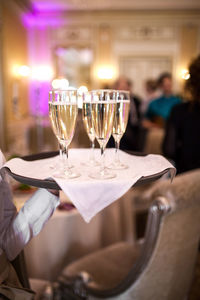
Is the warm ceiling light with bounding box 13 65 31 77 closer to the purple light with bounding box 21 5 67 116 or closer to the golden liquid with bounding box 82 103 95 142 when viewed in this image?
the purple light with bounding box 21 5 67 116

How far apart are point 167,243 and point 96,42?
24.1 ft

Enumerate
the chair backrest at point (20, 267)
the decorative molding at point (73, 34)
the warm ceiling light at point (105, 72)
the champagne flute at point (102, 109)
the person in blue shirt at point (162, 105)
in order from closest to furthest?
the champagne flute at point (102, 109) < the chair backrest at point (20, 267) < the person in blue shirt at point (162, 105) < the decorative molding at point (73, 34) < the warm ceiling light at point (105, 72)

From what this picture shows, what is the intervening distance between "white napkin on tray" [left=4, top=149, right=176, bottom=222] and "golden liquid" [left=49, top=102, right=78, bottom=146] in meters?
0.11

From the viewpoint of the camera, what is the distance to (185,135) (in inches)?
82.0

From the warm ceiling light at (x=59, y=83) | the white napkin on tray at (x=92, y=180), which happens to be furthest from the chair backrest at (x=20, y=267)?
the warm ceiling light at (x=59, y=83)

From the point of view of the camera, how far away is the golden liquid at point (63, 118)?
791mm

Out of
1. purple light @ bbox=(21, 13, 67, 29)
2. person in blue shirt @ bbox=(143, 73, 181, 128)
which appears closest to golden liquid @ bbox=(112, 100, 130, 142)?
person in blue shirt @ bbox=(143, 73, 181, 128)

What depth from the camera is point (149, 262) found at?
1.18 meters

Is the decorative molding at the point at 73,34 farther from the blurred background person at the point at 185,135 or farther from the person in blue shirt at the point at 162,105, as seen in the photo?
the blurred background person at the point at 185,135

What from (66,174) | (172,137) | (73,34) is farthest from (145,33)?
(66,174)

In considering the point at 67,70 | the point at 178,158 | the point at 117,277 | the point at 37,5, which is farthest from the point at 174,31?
the point at 117,277

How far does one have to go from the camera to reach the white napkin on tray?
69 centimetres

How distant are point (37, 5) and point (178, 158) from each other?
6549 millimetres

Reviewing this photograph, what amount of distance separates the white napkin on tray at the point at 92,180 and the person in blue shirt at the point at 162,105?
8.64 feet
